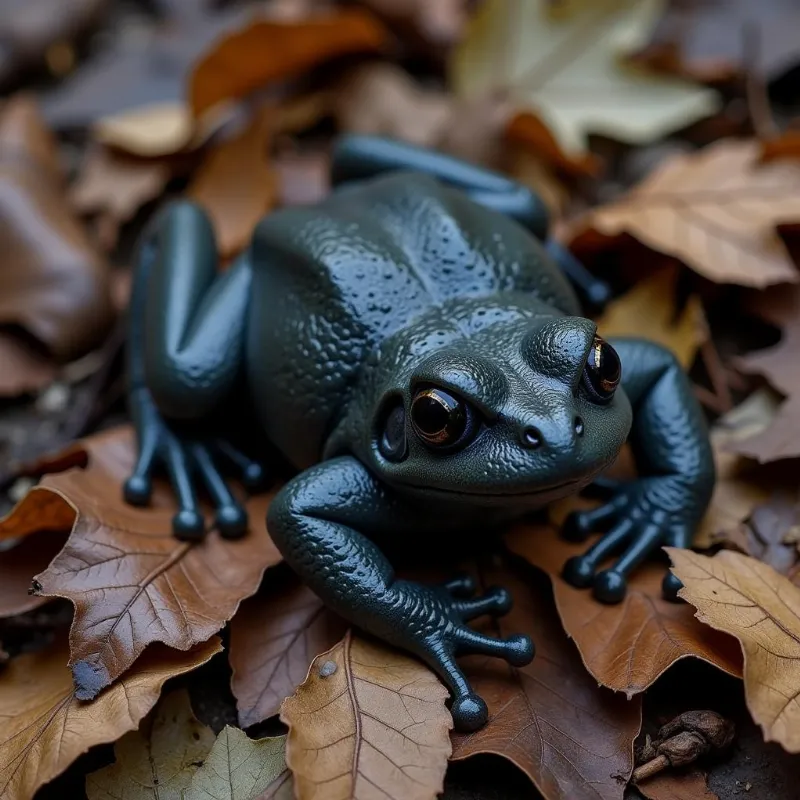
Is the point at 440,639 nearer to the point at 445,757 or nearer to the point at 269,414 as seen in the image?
the point at 445,757

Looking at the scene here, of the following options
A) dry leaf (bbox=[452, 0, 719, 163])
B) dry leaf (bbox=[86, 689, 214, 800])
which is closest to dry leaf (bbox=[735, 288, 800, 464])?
dry leaf (bbox=[452, 0, 719, 163])

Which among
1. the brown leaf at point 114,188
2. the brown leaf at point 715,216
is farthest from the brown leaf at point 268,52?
the brown leaf at point 715,216

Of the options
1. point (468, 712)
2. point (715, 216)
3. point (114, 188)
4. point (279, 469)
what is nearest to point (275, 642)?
point (468, 712)

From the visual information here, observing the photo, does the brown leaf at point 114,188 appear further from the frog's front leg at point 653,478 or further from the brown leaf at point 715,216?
the frog's front leg at point 653,478

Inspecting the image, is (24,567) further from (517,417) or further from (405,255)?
(517,417)

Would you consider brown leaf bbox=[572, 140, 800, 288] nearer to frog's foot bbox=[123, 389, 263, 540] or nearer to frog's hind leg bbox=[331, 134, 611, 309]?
frog's hind leg bbox=[331, 134, 611, 309]

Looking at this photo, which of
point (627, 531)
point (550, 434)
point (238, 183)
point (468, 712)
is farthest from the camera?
point (238, 183)

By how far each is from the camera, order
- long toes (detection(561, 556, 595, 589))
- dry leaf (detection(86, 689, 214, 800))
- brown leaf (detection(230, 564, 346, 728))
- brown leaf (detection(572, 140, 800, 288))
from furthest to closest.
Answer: brown leaf (detection(572, 140, 800, 288)), long toes (detection(561, 556, 595, 589)), brown leaf (detection(230, 564, 346, 728)), dry leaf (detection(86, 689, 214, 800))
